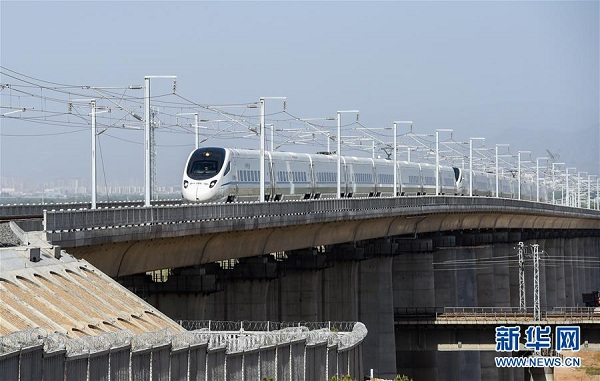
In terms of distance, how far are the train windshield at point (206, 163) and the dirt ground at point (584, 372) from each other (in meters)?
61.7

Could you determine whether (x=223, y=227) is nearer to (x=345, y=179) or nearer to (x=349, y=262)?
(x=349, y=262)

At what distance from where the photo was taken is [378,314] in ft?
360

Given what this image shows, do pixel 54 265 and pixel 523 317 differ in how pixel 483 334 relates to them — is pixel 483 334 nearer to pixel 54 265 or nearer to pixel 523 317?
pixel 523 317

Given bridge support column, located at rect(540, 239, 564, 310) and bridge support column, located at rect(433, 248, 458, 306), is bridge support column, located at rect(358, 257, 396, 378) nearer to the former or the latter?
bridge support column, located at rect(433, 248, 458, 306)

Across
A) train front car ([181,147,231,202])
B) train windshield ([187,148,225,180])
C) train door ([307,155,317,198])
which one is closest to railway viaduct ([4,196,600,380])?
train door ([307,155,317,198])

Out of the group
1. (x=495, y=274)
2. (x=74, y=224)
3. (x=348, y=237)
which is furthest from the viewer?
(x=495, y=274)

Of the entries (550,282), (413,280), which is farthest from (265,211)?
Result: (550,282)

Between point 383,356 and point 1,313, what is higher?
point 1,313

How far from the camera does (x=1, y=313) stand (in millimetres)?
35844

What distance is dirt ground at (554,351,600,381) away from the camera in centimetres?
13938

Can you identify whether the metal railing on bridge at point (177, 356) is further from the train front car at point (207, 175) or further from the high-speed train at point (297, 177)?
the high-speed train at point (297, 177)

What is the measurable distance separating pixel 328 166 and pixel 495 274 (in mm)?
42591

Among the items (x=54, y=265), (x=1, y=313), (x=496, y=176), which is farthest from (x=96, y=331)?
(x=496, y=176)

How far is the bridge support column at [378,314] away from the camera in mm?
105262
